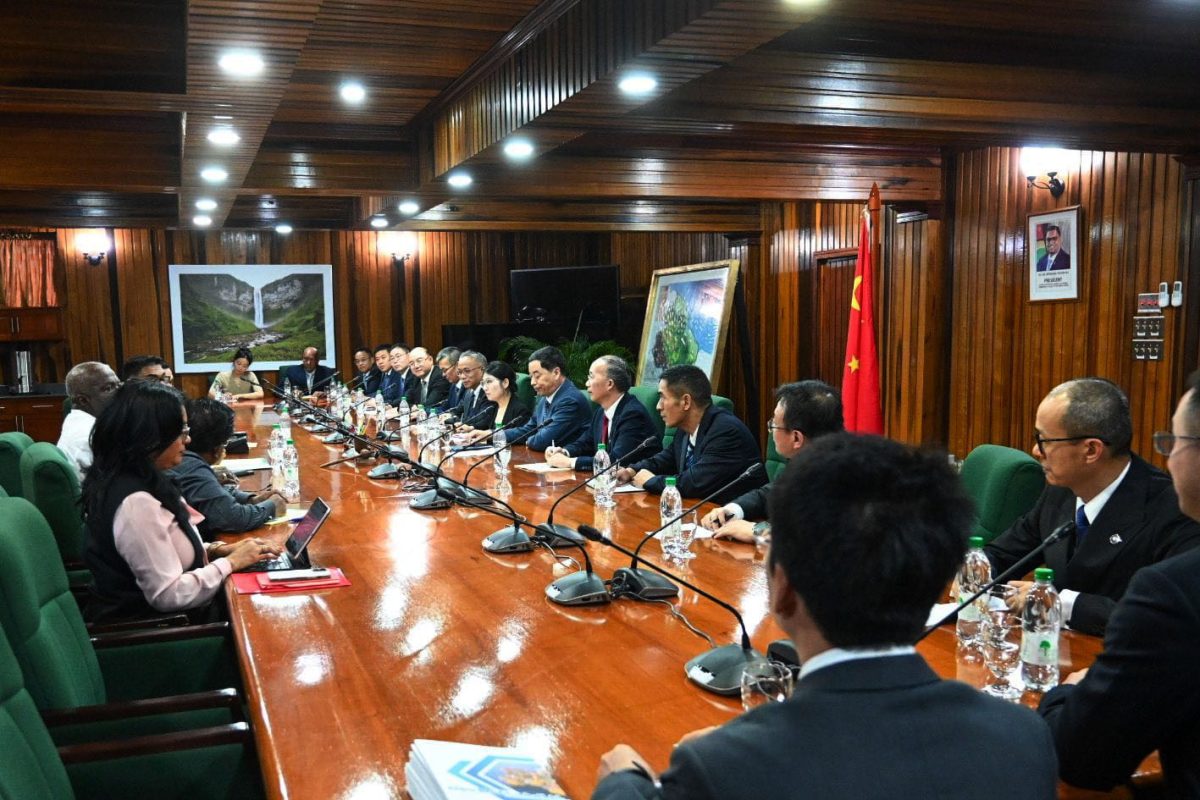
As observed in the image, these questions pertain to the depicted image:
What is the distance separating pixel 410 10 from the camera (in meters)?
3.75

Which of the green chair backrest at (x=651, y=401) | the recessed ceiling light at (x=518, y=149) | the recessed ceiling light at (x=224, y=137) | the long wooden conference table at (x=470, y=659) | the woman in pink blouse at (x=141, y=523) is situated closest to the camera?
the long wooden conference table at (x=470, y=659)

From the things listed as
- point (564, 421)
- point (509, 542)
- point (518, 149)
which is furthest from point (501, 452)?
point (509, 542)

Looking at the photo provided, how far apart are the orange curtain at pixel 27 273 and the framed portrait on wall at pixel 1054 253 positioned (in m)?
9.80

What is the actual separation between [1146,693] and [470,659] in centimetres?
121

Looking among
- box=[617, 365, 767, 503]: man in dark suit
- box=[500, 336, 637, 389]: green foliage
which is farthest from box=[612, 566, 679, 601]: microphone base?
box=[500, 336, 637, 389]: green foliage

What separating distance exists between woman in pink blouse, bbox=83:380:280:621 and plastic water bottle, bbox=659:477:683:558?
1193 millimetres

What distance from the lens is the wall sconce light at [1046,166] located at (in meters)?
5.45

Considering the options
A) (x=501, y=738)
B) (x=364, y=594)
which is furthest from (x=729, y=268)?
(x=501, y=738)

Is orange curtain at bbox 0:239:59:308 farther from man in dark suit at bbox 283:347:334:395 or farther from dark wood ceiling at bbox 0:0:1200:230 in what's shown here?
dark wood ceiling at bbox 0:0:1200:230

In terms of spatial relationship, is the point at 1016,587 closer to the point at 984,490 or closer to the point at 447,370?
the point at 984,490

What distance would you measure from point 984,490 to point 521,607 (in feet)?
5.18

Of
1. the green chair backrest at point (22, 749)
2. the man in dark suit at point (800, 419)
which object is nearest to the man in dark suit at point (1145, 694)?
the green chair backrest at point (22, 749)

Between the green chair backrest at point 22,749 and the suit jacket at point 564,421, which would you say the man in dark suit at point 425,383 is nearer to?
the suit jacket at point 564,421

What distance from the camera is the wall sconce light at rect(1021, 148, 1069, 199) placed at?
5445 millimetres
